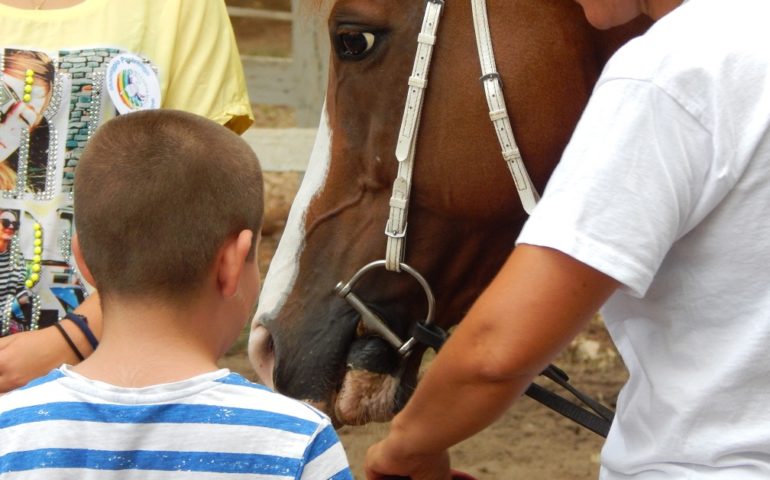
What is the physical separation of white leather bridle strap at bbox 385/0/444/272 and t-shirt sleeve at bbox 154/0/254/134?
33 centimetres

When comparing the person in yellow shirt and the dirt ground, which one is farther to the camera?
the dirt ground

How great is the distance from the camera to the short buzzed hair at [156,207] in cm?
133

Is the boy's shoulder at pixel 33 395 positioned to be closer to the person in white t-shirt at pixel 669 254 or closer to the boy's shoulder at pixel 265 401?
the boy's shoulder at pixel 265 401

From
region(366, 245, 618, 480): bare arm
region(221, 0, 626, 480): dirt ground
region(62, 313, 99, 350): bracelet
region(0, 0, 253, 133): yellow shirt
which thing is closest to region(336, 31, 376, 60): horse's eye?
region(0, 0, 253, 133): yellow shirt

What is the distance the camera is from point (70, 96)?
1.98m

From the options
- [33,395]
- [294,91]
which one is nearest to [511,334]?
[33,395]

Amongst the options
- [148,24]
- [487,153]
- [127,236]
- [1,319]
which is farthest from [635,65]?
[1,319]

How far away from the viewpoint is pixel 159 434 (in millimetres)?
1246

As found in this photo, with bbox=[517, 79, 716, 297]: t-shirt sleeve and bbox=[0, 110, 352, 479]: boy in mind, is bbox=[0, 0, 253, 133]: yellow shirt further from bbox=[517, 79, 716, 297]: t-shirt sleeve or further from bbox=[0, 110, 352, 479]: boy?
bbox=[517, 79, 716, 297]: t-shirt sleeve

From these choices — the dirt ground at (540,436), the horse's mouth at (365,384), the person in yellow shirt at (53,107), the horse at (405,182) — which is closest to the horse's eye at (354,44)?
the horse at (405,182)

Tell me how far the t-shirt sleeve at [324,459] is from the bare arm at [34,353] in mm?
682

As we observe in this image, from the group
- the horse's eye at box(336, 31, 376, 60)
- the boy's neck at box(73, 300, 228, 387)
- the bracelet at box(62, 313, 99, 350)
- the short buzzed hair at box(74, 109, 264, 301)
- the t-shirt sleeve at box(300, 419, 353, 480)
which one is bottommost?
the bracelet at box(62, 313, 99, 350)

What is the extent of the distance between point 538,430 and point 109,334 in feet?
11.7

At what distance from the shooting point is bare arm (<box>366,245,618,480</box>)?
130 centimetres
